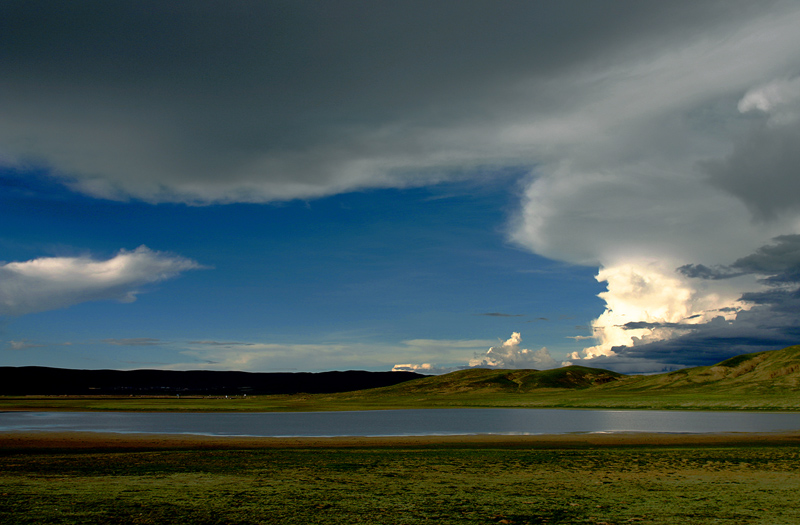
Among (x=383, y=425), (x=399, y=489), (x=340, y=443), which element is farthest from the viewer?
(x=383, y=425)

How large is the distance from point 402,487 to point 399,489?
0.58 metres

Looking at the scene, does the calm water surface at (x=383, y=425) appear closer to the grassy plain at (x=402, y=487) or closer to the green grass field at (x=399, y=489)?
the grassy plain at (x=402, y=487)

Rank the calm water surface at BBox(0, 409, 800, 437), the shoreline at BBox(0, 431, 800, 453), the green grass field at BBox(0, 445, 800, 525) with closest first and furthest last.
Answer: the green grass field at BBox(0, 445, 800, 525), the shoreline at BBox(0, 431, 800, 453), the calm water surface at BBox(0, 409, 800, 437)

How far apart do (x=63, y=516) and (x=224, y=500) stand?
5.18 metres

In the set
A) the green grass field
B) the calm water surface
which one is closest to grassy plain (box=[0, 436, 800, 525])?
the green grass field

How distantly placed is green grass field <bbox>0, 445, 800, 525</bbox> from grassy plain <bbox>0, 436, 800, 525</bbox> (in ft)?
0.20

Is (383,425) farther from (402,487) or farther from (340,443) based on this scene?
(402,487)

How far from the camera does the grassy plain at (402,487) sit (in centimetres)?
1753

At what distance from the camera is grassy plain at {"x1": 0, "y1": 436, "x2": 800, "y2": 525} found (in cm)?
1753

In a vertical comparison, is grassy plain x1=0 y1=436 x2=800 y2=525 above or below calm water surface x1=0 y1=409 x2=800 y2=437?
above

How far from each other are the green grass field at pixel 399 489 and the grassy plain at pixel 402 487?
0.06m

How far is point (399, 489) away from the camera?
22.8 meters

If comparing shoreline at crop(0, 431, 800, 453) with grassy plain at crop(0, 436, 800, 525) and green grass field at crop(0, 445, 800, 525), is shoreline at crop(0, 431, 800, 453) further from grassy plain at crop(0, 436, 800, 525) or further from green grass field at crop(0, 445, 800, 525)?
green grass field at crop(0, 445, 800, 525)

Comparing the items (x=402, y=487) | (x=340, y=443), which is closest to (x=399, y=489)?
(x=402, y=487)
